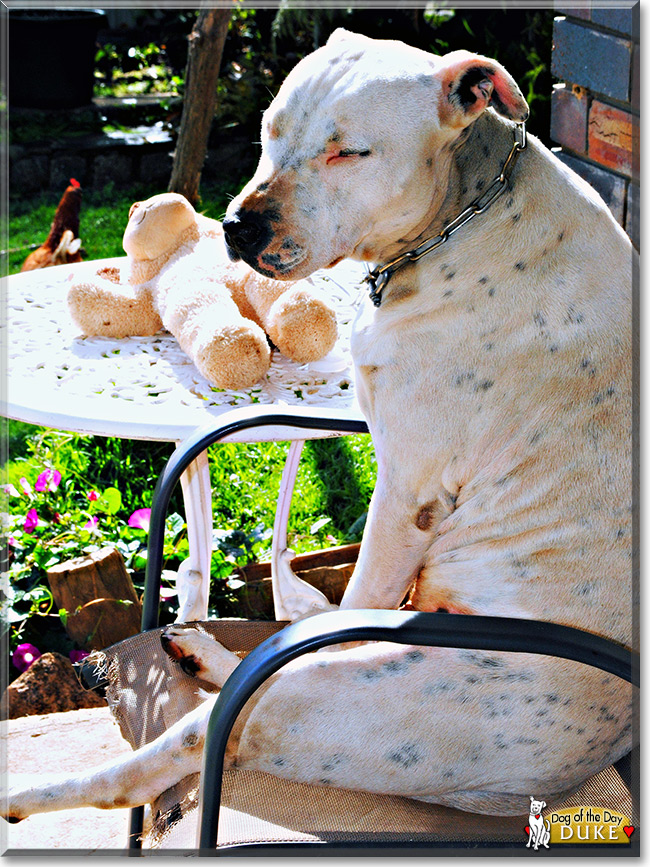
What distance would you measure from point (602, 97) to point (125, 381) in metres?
1.66

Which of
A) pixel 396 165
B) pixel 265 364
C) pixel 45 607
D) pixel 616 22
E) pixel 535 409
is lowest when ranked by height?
pixel 45 607

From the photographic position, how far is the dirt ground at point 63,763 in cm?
212

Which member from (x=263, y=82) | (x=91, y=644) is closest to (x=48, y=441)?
(x=91, y=644)

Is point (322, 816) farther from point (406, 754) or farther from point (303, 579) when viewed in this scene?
point (303, 579)

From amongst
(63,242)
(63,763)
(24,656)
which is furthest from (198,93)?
(63,763)

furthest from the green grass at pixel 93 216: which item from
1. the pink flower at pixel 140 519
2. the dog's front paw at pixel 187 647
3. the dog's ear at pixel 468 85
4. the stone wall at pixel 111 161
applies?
the dog's ear at pixel 468 85

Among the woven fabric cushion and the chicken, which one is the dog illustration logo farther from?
the chicken

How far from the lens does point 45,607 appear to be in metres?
2.80

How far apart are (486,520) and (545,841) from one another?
50 centimetres

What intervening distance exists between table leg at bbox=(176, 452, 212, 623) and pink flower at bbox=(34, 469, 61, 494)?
1065 millimetres

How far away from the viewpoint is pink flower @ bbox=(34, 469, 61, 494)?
9.92 ft

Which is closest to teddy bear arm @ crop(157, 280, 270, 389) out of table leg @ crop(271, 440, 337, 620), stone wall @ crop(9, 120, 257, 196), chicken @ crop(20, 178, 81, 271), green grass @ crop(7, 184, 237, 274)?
table leg @ crop(271, 440, 337, 620)

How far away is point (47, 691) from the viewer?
2.56 m

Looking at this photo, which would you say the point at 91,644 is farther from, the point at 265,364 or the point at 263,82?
the point at 263,82
